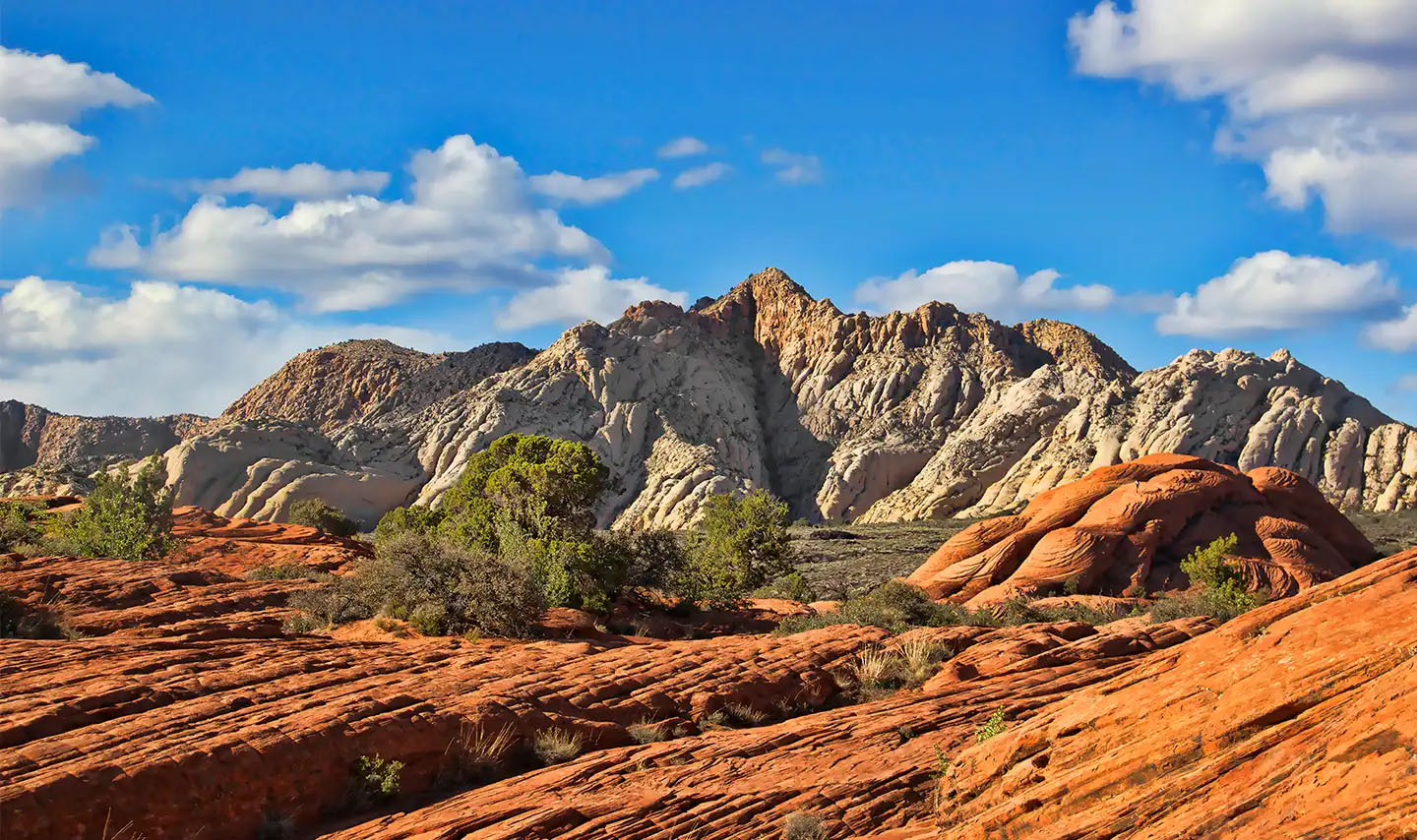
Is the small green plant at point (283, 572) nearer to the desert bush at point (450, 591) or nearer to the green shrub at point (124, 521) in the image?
the green shrub at point (124, 521)

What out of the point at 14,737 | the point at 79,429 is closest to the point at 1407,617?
the point at 14,737

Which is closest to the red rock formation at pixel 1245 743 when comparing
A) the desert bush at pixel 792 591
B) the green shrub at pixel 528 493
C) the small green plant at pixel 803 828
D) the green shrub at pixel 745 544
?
the small green plant at pixel 803 828

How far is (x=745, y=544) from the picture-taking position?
1607 inches

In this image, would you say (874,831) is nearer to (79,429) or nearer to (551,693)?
(551,693)

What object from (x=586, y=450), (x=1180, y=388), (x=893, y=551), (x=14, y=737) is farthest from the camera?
(x=1180, y=388)

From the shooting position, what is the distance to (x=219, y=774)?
1117 centimetres

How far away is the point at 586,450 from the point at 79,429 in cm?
10827

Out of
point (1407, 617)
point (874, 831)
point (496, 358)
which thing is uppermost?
point (496, 358)

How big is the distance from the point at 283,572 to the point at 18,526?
10.6 meters

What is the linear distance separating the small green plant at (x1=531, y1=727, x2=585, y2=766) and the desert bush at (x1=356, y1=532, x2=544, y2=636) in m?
6.53

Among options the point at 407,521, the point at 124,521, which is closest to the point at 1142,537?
the point at 407,521

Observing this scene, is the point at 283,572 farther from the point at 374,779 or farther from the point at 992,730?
the point at 992,730

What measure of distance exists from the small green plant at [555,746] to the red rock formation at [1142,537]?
23317 mm

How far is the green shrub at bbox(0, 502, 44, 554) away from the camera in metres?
29.0
